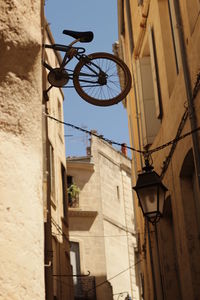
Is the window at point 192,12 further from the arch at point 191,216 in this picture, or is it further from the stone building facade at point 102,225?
the stone building facade at point 102,225

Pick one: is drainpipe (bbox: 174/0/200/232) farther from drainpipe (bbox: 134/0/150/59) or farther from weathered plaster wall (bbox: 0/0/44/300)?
weathered plaster wall (bbox: 0/0/44/300)

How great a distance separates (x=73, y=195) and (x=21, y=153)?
28.8m

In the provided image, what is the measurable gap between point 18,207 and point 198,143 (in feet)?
20.5

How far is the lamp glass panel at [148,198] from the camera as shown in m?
8.79

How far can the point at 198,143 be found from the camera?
8789 millimetres

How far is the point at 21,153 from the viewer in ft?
9.59

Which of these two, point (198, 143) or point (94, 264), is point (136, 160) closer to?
point (198, 143)

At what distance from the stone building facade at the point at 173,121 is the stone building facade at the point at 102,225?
1405 cm

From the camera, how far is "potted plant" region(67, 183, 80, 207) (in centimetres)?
3141

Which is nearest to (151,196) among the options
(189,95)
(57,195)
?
(189,95)

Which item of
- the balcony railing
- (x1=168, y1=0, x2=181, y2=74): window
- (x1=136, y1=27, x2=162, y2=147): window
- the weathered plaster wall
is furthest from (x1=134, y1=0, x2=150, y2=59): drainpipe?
the balcony railing

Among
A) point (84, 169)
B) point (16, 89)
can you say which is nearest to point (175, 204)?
point (16, 89)

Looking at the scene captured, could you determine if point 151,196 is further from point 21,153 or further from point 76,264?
point 76,264

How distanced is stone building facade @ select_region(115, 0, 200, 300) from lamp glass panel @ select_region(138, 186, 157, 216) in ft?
2.17
